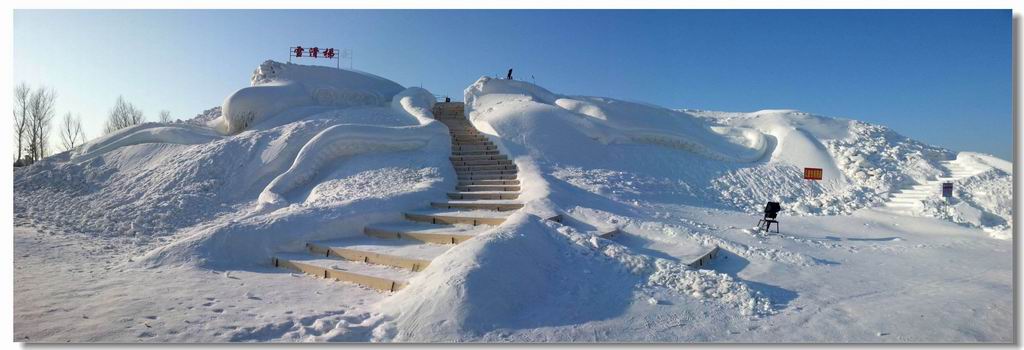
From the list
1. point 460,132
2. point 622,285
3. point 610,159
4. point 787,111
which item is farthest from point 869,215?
point 460,132

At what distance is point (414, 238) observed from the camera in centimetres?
642

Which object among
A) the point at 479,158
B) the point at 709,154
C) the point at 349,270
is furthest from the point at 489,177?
the point at 709,154

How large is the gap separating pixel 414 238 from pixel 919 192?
28.3 ft

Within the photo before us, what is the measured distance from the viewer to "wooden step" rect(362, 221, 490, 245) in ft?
20.0

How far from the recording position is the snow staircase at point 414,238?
17.3ft

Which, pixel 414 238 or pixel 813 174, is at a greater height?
pixel 813 174

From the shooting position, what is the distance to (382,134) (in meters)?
10.9

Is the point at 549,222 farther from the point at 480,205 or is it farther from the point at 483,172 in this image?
the point at 483,172

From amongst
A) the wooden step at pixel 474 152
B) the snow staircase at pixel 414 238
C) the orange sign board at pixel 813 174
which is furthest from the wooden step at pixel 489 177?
the orange sign board at pixel 813 174

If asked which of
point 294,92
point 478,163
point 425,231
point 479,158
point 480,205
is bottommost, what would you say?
point 425,231

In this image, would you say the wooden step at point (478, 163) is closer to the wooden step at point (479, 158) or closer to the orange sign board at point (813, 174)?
the wooden step at point (479, 158)

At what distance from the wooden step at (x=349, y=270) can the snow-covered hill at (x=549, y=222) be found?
19cm

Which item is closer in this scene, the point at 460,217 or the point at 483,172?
the point at 460,217

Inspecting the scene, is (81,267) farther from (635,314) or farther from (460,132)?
(460,132)
